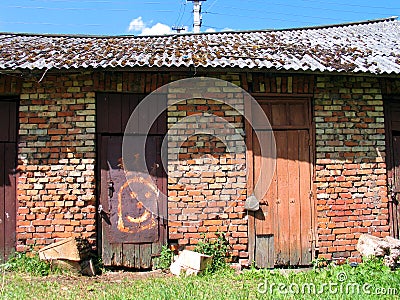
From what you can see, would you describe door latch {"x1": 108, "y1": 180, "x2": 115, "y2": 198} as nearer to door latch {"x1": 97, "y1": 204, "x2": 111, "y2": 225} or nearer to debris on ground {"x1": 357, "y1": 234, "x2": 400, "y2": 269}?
door latch {"x1": 97, "y1": 204, "x2": 111, "y2": 225}

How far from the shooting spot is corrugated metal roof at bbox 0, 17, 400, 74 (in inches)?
222

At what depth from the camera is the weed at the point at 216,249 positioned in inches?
229

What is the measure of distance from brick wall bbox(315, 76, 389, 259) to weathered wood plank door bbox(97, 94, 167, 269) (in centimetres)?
238

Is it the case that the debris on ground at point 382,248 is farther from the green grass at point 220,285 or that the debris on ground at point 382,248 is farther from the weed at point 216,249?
the weed at point 216,249

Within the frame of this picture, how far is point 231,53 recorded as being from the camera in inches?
244

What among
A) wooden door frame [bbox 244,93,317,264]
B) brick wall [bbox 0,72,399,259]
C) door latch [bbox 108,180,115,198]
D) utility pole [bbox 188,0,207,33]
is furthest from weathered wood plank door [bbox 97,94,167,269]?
utility pole [bbox 188,0,207,33]

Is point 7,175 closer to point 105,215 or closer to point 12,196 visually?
point 12,196

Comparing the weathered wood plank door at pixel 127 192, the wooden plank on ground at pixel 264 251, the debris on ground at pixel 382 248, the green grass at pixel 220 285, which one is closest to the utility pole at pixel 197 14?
the weathered wood plank door at pixel 127 192

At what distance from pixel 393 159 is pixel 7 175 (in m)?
5.89

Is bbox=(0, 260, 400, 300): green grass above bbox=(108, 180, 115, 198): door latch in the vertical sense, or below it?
below

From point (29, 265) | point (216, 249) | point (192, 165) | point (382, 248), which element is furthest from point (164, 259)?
point (382, 248)

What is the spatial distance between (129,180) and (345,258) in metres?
3.40

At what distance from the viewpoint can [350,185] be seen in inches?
240

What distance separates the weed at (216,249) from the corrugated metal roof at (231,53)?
8.16 ft
